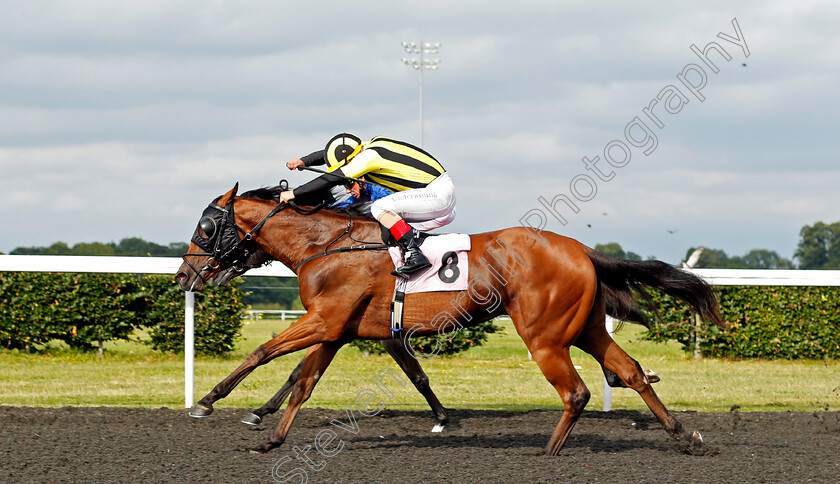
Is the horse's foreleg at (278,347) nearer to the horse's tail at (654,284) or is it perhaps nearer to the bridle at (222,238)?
the bridle at (222,238)

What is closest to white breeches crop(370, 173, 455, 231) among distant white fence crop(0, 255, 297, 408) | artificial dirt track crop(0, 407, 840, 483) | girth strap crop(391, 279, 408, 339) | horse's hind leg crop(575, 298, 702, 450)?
girth strap crop(391, 279, 408, 339)

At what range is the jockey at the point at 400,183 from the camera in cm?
484

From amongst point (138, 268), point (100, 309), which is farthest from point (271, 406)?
point (100, 309)

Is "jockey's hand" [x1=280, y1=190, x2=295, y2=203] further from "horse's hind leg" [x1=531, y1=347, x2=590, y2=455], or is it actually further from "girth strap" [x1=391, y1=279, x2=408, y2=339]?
"horse's hind leg" [x1=531, y1=347, x2=590, y2=455]

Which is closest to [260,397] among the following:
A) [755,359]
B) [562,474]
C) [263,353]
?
[263,353]

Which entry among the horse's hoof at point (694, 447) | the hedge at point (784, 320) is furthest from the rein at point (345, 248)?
the hedge at point (784, 320)

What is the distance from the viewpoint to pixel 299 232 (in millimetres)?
5113

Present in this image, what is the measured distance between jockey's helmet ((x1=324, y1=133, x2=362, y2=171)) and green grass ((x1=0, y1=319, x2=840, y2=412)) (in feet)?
9.38

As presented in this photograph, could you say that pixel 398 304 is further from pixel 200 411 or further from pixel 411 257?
pixel 200 411

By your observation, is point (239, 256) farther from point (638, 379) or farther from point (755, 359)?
point (755, 359)

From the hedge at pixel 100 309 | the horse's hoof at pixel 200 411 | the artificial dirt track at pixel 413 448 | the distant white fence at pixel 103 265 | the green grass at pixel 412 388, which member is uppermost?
the distant white fence at pixel 103 265

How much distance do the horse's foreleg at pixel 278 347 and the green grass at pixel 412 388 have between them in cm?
246

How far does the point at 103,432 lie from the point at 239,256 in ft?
4.72

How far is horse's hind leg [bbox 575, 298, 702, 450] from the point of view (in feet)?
16.2
